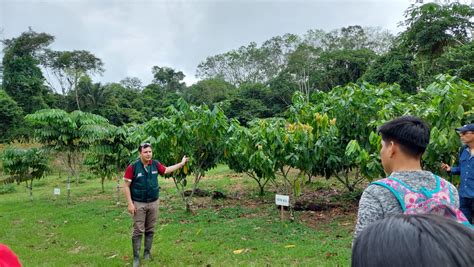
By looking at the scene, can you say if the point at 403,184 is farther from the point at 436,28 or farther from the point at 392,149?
the point at 436,28

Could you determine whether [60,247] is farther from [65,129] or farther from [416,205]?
[416,205]

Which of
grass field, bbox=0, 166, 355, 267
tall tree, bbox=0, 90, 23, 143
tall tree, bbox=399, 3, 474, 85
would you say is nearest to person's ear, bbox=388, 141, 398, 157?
grass field, bbox=0, 166, 355, 267

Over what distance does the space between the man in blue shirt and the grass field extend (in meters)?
1.54

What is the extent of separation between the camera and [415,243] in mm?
765

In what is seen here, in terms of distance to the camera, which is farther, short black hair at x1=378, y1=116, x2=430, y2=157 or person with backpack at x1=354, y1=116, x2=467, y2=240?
short black hair at x1=378, y1=116, x2=430, y2=157

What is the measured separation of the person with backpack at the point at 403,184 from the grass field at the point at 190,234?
3258 mm

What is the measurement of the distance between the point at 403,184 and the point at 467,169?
3256 mm

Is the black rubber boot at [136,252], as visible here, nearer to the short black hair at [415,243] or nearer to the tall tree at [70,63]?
the short black hair at [415,243]

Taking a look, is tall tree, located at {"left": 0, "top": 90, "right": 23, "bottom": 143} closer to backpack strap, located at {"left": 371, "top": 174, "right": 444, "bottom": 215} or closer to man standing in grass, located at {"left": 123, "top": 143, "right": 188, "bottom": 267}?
man standing in grass, located at {"left": 123, "top": 143, "right": 188, "bottom": 267}

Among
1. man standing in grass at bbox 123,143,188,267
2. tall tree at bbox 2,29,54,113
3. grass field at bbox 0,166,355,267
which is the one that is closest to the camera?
man standing in grass at bbox 123,143,188,267

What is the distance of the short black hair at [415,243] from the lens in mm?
746

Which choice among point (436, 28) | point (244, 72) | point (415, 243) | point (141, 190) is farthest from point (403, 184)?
point (244, 72)

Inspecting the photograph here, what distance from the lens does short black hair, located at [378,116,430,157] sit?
1.91 meters

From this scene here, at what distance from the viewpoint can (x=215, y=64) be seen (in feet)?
171
